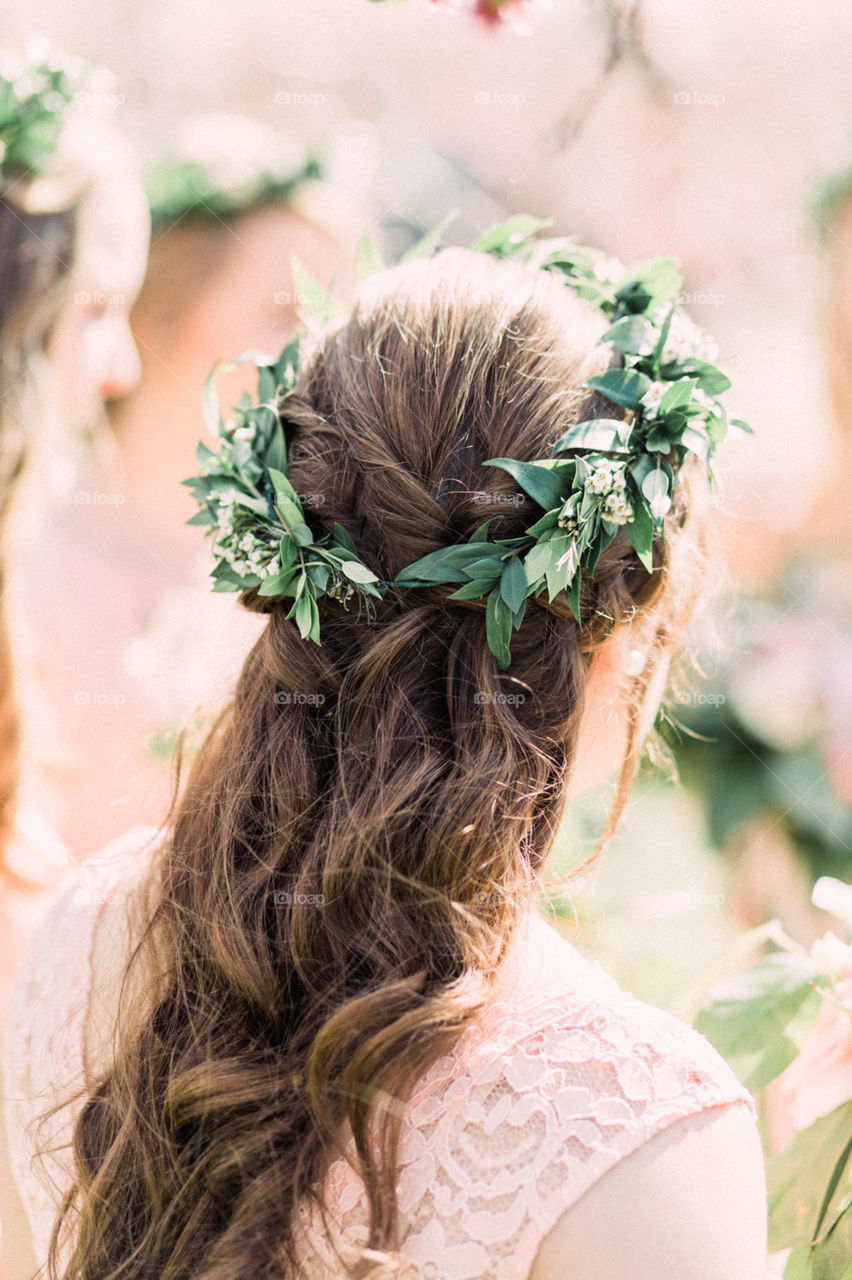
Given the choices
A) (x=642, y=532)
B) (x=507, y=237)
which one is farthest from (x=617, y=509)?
(x=507, y=237)

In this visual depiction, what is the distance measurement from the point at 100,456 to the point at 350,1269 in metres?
1.18

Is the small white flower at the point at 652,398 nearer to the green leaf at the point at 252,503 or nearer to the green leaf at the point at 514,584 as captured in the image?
the green leaf at the point at 514,584

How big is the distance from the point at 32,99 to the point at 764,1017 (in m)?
1.37

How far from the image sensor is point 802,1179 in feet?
2.55

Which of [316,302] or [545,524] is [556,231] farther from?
[545,524]

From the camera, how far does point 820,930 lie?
4.78ft

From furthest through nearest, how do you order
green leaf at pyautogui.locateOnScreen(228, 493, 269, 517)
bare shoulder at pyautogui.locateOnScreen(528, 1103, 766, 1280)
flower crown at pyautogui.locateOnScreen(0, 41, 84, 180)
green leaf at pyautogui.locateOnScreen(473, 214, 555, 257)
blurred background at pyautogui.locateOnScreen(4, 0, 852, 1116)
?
blurred background at pyautogui.locateOnScreen(4, 0, 852, 1116) → flower crown at pyautogui.locateOnScreen(0, 41, 84, 180) → green leaf at pyautogui.locateOnScreen(473, 214, 555, 257) → green leaf at pyautogui.locateOnScreen(228, 493, 269, 517) → bare shoulder at pyautogui.locateOnScreen(528, 1103, 766, 1280)

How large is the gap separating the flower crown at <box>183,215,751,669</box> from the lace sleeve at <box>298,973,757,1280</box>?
262 mm

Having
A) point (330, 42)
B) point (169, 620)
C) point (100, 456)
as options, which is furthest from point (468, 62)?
point (169, 620)

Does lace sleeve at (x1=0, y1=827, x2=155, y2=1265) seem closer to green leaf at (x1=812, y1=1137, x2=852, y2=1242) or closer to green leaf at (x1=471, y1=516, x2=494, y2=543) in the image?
green leaf at (x1=471, y1=516, x2=494, y2=543)

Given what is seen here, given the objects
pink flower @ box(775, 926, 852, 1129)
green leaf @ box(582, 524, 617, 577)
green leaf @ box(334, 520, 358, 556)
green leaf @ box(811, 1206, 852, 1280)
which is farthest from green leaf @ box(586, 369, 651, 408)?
green leaf @ box(811, 1206, 852, 1280)

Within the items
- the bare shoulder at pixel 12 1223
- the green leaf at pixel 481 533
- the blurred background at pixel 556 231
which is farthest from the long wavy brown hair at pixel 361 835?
the blurred background at pixel 556 231

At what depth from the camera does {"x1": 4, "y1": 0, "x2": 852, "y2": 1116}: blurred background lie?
4.45 ft

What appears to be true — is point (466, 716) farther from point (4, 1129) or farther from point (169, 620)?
point (169, 620)
